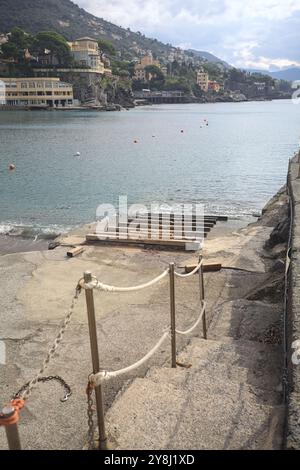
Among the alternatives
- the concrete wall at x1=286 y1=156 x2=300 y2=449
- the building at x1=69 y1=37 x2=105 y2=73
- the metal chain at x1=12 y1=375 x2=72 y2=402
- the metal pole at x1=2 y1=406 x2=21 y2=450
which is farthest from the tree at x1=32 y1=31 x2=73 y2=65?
the metal pole at x1=2 y1=406 x2=21 y2=450

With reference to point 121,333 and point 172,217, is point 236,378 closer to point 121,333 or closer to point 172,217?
point 121,333

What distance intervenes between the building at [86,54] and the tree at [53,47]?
4.09 m

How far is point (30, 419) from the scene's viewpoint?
497cm

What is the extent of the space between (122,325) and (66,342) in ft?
3.67

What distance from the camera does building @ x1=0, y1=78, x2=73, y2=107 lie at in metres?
127

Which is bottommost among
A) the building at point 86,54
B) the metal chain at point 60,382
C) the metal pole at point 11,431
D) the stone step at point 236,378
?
the metal chain at point 60,382

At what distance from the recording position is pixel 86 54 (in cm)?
15338

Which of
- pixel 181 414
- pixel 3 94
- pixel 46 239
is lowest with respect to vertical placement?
pixel 46 239

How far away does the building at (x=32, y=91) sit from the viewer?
127375 mm

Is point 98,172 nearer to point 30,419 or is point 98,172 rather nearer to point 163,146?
point 163,146

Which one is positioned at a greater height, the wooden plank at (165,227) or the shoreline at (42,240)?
the wooden plank at (165,227)

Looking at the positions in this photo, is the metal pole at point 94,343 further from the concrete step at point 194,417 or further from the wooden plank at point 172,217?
the wooden plank at point 172,217

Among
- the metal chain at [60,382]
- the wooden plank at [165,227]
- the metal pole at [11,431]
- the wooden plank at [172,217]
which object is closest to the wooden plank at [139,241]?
the wooden plank at [165,227]
